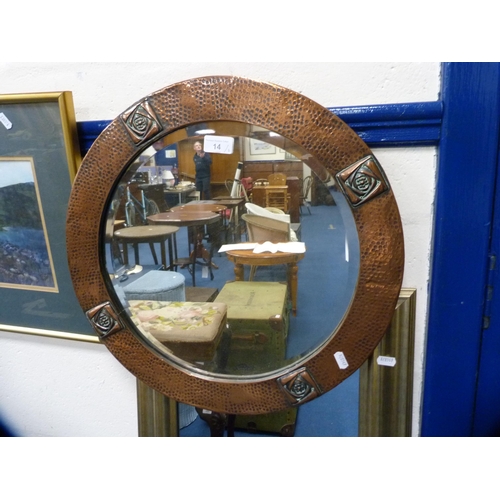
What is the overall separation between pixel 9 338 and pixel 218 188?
2.01 ft

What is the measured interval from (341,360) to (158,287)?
0.99 feet

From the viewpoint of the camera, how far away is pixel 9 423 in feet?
2.82

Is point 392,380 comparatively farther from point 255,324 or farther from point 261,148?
point 261,148

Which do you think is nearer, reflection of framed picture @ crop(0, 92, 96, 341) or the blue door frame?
the blue door frame

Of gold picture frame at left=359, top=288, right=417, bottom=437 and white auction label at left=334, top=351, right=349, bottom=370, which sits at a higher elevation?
white auction label at left=334, top=351, right=349, bottom=370

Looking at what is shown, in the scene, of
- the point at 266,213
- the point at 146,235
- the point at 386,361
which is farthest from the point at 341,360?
the point at 146,235

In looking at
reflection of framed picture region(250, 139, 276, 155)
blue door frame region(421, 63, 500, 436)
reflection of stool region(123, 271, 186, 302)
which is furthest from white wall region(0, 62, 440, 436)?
reflection of stool region(123, 271, 186, 302)

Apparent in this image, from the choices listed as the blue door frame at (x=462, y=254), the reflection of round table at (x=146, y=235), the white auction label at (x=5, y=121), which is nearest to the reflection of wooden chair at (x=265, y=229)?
the reflection of round table at (x=146, y=235)

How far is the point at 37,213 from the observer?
26.9 inches

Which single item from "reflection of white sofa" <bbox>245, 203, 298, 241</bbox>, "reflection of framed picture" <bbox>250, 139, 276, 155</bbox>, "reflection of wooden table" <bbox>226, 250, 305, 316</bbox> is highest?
"reflection of framed picture" <bbox>250, 139, 276, 155</bbox>

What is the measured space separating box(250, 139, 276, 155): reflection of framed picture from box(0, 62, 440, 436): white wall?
→ 0.42 ft

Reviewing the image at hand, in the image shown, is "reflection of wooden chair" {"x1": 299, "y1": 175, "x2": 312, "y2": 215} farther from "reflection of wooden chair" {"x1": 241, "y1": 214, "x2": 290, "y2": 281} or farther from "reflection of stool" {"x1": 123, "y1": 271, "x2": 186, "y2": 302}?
"reflection of stool" {"x1": 123, "y1": 271, "x2": 186, "y2": 302}

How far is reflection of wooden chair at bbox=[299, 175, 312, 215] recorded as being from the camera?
0.50 m

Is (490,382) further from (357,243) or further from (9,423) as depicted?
(9,423)
